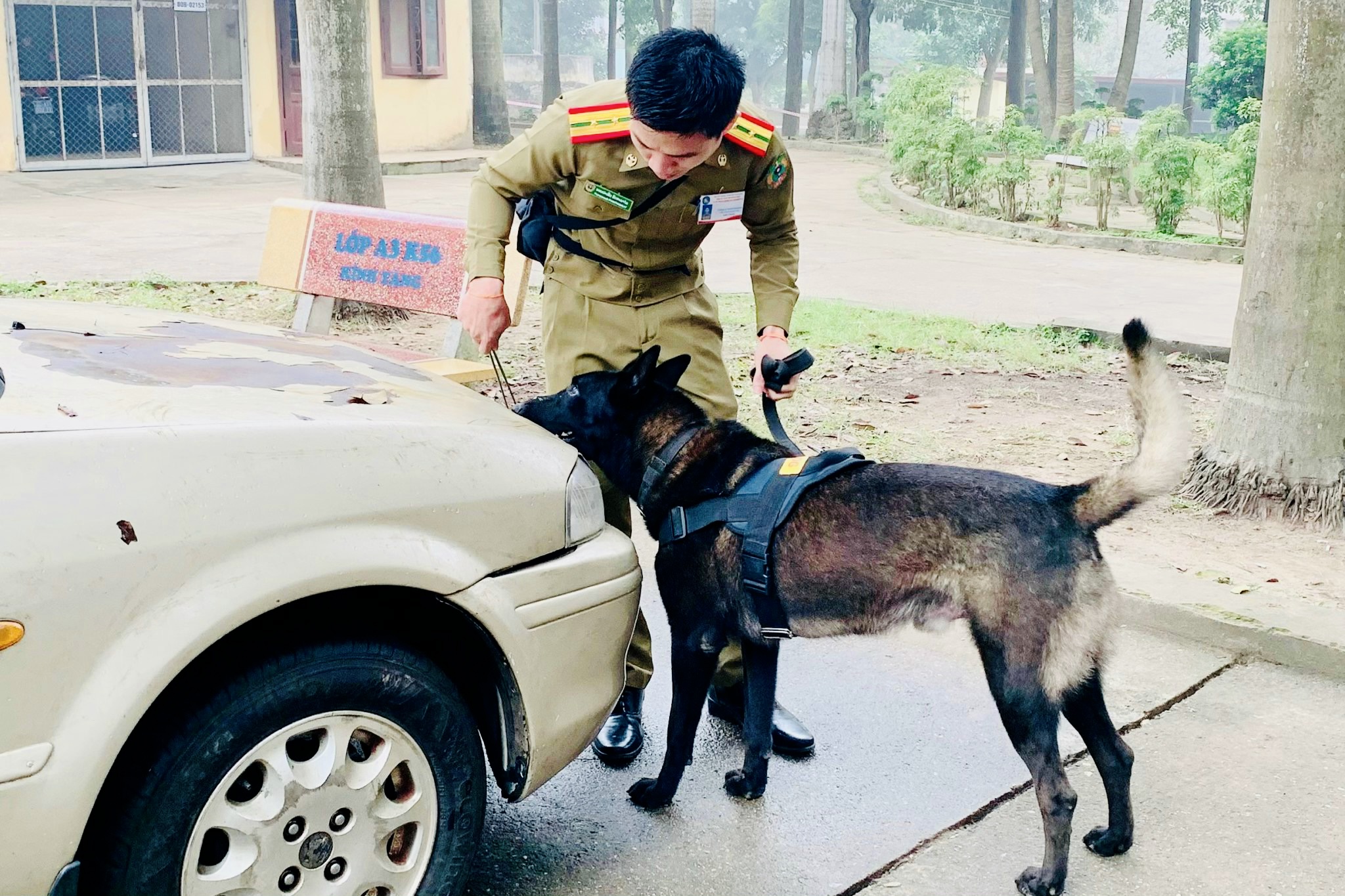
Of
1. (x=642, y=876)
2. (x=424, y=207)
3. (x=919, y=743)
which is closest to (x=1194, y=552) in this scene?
(x=919, y=743)

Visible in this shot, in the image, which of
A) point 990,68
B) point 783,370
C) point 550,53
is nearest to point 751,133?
point 783,370

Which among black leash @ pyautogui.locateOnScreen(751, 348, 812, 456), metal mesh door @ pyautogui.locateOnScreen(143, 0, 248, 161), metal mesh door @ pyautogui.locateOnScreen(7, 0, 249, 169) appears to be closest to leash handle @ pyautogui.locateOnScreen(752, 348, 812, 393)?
black leash @ pyautogui.locateOnScreen(751, 348, 812, 456)

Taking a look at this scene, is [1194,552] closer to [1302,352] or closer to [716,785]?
[1302,352]

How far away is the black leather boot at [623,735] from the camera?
140 inches

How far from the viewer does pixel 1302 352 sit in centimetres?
522

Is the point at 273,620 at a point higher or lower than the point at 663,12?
lower

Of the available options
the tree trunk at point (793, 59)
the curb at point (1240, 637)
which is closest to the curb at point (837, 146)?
the tree trunk at point (793, 59)

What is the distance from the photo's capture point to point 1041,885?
9.64 ft

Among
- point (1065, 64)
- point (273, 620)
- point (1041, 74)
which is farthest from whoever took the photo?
point (1041, 74)

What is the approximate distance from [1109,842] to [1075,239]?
12552mm

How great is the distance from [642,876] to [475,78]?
23.3 meters

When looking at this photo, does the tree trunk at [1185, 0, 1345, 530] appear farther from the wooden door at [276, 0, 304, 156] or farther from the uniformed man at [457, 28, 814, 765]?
the wooden door at [276, 0, 304, 156]

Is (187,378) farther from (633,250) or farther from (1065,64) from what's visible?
(1065,64)

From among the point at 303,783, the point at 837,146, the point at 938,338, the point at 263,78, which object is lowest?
the point at 938,338
